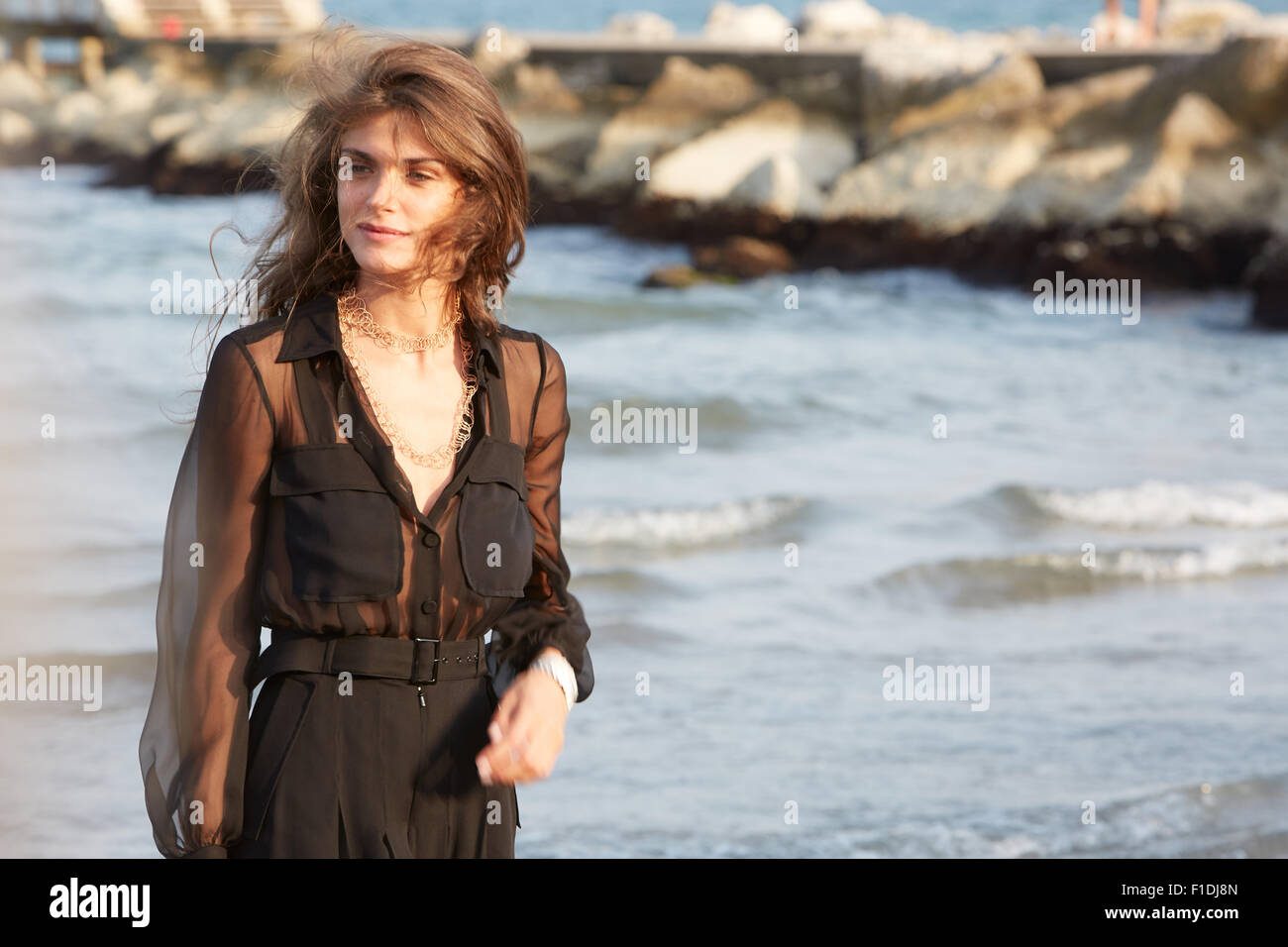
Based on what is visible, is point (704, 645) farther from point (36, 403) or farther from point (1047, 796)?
point (36, 403)

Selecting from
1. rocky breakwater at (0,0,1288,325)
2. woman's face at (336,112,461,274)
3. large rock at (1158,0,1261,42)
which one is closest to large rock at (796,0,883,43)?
rocky breakwater at (0,0,1288,325)

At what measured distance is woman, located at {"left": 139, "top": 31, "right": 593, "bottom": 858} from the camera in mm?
2016

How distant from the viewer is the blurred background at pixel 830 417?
5465 millimetres

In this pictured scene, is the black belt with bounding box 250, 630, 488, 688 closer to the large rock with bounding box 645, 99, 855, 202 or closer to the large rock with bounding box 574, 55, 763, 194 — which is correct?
the large rock with bounding box 645, 99, 855, 202

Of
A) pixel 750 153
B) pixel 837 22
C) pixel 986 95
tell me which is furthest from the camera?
pixel 837 22

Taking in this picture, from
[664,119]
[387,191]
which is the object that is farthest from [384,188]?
[664,119]

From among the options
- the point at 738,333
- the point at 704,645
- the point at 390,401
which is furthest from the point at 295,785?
the point at 738,333

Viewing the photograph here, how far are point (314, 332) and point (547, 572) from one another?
1.64 feet

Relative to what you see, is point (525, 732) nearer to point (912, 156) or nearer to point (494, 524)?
point (494, 524)

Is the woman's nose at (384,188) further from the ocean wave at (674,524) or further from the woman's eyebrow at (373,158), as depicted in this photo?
the ocean wave at (674,524)

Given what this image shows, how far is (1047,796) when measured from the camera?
5.20m

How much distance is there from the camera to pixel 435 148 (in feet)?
6.69

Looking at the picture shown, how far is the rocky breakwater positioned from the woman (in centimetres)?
1346
